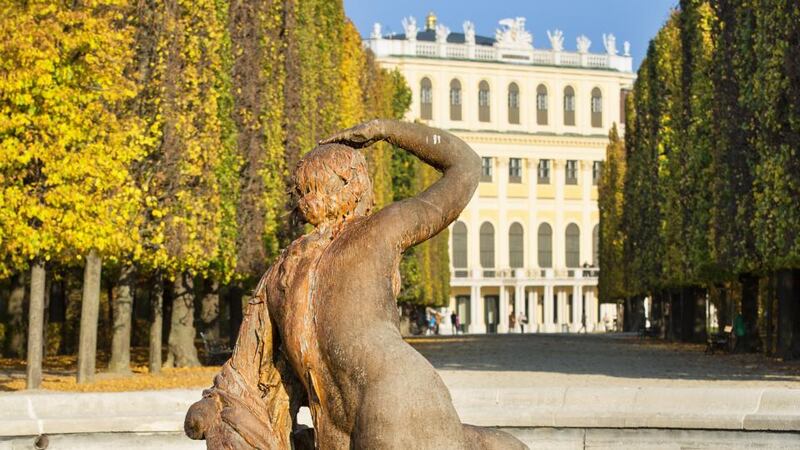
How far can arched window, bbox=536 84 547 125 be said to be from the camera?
107 metres

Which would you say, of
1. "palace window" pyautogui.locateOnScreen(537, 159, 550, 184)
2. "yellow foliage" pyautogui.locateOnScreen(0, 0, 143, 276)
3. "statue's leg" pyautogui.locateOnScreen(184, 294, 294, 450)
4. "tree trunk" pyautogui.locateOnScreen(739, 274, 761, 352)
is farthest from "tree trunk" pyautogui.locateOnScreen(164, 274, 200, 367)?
"palace window" pyautogui.locateOnScreen(537, 159, 550, 184)

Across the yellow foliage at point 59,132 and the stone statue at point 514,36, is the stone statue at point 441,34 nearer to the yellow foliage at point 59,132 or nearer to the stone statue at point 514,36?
the stone statue at point 514,36

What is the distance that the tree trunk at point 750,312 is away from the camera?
3269cm

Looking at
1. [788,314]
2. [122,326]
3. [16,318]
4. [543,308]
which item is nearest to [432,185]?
[122,326]

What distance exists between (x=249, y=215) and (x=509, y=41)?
81.1 metres

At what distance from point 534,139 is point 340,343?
102543 mm

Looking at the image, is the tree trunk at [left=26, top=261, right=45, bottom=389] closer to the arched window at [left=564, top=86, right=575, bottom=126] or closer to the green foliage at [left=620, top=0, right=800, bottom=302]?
the green foliage at [left=620, top=0, right=800, bottom=302]

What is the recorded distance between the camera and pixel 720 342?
33125mm

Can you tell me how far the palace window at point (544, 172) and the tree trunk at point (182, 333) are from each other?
3232 inches

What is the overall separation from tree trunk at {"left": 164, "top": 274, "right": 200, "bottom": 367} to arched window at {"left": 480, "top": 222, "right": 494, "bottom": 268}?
76.5 m

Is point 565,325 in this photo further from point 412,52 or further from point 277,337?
point 277,337

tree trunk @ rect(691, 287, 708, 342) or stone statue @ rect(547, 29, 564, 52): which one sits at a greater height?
stone statue @ rect(547, 29, 564, 52)

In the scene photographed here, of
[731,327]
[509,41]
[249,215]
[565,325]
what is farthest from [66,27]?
[509,41]

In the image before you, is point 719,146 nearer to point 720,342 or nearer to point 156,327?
point 720,342
